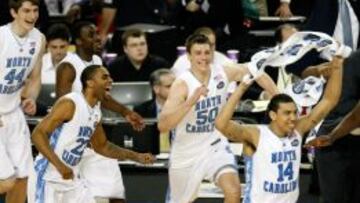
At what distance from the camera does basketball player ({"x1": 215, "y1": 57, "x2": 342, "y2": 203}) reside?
8.01 metres

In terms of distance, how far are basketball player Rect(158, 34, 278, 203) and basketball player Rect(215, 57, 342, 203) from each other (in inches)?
35.8

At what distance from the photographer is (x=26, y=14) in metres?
9.01

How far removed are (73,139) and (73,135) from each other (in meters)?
0.03

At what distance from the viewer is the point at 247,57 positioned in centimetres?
1244

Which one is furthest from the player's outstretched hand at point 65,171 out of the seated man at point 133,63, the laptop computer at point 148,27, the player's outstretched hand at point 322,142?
the laptop computer at point 148,27

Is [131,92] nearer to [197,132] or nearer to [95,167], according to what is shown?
[95,167]

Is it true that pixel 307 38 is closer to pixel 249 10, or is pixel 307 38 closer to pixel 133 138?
pixel 133 138

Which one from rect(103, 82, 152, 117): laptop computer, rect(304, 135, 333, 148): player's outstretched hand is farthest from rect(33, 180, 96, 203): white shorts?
rect(103, 82, 152, 117): laptop computer

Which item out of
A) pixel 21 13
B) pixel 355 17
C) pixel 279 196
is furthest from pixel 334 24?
pixel 21 13

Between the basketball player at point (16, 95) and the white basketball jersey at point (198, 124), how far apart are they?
3.73ft

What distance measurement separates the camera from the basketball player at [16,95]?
9.05m

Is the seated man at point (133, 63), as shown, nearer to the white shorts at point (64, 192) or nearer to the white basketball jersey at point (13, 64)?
the white basketball jersey at point (13, 64)

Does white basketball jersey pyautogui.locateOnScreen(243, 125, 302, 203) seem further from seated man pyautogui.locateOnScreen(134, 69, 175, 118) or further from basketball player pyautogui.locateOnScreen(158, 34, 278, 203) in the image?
seated man pyautogui.locateOnScreen(134, 69, 175, 118)

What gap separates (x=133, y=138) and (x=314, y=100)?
9.48ft
